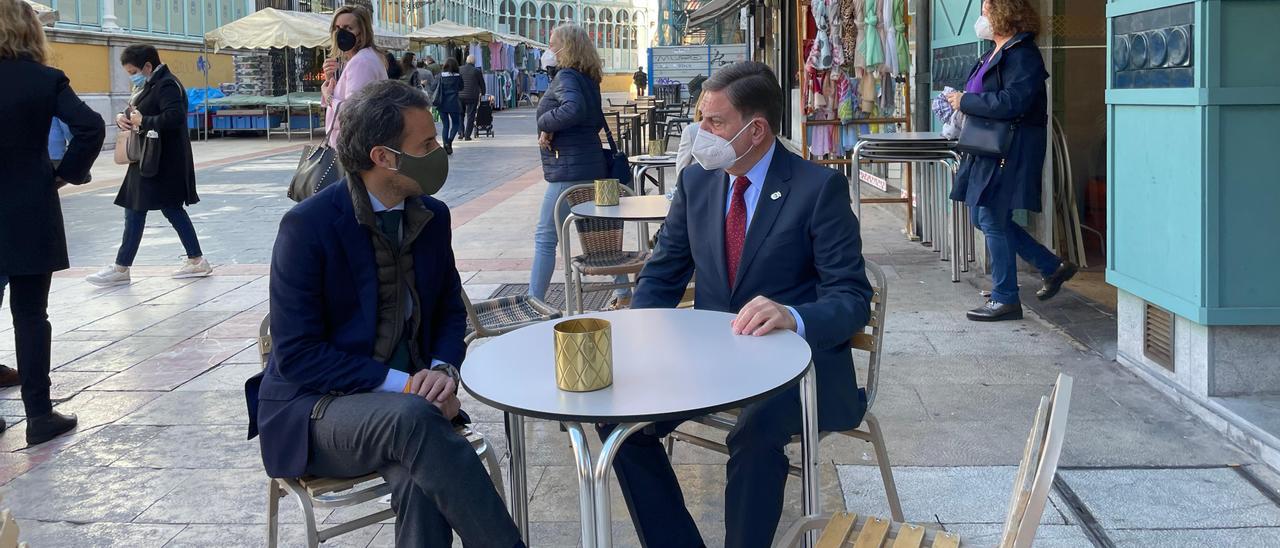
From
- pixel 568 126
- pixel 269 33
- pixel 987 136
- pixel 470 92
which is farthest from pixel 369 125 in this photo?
pixel 269 33

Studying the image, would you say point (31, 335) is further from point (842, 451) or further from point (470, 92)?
point (470, 92)

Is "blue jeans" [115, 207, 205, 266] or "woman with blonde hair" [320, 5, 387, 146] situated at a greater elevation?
"woman with blonde hair" [320, 5, 387, 146]

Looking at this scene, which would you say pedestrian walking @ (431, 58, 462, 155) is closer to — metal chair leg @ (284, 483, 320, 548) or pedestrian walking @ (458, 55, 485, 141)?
pedestrian walking @ (458, 55, 485, 141)

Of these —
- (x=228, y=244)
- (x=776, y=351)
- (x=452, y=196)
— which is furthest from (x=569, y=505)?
(x=452, y=196)

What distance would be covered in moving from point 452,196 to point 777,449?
428 inches

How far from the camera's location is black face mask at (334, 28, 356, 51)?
588 cm

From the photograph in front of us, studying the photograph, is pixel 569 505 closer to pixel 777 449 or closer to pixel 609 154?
pixel 777 449

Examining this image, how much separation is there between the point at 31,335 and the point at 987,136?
14.8 ft

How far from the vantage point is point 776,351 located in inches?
98.0

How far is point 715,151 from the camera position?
3023mm

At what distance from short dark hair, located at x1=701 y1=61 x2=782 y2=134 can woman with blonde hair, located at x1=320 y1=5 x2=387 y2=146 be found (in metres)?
3.13

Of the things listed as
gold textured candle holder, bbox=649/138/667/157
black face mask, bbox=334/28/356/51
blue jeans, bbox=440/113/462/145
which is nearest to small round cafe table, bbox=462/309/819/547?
black face mask, bbox=334/28/356/51

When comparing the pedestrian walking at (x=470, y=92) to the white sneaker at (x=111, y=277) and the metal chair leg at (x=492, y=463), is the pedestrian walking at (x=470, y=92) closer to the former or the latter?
the white sneaker at (x=111, y=277)

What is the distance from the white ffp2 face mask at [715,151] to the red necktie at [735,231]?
0.09 metres
